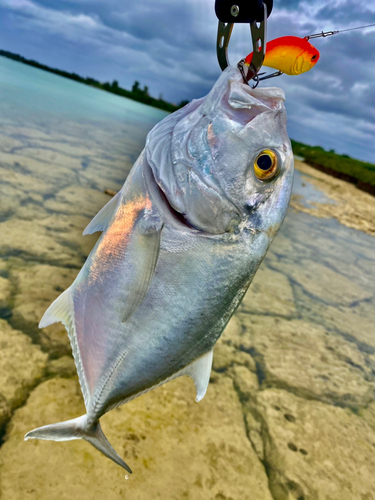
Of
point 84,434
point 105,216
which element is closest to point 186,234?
point 105,216

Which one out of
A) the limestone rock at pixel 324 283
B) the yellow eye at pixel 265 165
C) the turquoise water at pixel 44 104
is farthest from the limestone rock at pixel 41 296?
the turquoise water at pixel 44 104

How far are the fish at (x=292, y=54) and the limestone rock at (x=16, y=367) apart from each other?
1.87 metres

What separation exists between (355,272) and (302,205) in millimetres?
4487

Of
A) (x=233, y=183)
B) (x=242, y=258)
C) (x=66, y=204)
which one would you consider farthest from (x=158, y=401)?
(x=66, y=204)

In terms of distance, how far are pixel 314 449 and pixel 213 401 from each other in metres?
0.65

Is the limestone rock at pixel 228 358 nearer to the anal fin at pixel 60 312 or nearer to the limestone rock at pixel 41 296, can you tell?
the limestone rock at pixel 41 296

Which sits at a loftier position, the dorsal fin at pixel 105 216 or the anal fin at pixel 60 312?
the dorsal fin at pixel 105 216

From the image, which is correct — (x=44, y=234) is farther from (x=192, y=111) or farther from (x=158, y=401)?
(x=192, y=111)

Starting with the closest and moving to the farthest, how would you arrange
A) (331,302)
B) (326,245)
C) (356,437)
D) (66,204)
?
(356,437) < (331,302) < (66,204) < (326,245)

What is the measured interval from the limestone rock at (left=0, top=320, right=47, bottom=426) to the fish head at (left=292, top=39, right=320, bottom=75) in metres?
1.95

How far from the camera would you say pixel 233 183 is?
1.15 meters

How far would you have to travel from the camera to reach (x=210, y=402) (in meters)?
2.16

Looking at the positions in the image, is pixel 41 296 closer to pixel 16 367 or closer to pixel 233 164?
pixel 16 367

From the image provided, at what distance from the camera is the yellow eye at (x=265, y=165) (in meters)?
1.14
